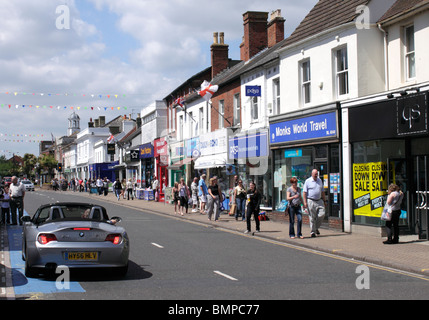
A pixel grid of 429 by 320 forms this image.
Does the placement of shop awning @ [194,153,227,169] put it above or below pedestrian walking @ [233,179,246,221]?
above

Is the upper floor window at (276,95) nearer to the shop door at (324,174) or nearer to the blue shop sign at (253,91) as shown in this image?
the blue shop sign at (253,91)

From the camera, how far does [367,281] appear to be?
9570mm

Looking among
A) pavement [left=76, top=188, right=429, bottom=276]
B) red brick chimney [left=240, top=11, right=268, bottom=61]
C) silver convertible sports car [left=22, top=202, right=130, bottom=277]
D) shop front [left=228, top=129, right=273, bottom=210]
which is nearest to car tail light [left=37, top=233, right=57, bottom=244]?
silver convertible sports car [left=22, top=202, right=130, bottom=277]

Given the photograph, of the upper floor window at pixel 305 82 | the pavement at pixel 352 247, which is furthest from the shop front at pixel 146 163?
the pavement at pixel 352 247

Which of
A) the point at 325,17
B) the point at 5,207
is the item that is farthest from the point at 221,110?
the point at 5,207

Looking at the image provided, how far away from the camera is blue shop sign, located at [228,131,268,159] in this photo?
24031 millimetres

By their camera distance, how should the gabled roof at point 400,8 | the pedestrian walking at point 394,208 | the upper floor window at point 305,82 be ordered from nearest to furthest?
1. the pedestrian walking at point 394,208
2. the gabled roof at point 400,8
3. the upper floor window at point 305,82

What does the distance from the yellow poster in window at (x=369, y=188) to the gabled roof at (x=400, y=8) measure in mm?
4533

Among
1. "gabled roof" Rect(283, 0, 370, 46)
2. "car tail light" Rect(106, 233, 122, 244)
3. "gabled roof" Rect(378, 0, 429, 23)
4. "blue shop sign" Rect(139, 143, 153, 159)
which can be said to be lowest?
"car tail light" Rect(106, 233, 122, 244)

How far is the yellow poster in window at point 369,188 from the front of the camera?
1645 cm

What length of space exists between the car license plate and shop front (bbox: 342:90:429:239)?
919 cm

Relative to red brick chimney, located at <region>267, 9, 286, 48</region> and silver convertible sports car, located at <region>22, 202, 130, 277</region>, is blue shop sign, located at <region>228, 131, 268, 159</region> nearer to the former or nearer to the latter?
red brick chimney, located at <region>267, 9, 286, 48</region>

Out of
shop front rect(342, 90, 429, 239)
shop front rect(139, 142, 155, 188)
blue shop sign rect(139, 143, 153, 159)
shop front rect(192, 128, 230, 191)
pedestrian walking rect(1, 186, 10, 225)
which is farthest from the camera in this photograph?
shop front rect(139, 142, 155, 188)
